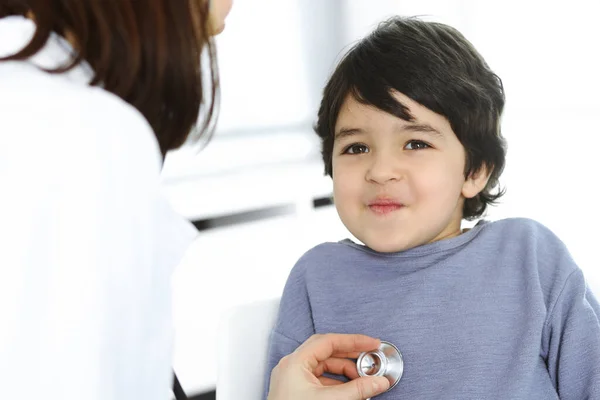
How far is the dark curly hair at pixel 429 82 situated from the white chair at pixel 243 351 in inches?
12.5

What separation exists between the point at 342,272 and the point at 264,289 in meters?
1.16

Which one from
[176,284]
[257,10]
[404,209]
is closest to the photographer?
[404,209]

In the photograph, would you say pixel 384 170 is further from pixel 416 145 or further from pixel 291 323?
pixel 291 323

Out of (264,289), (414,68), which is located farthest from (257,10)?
(414,68)

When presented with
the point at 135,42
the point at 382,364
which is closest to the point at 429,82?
the point at 382,364

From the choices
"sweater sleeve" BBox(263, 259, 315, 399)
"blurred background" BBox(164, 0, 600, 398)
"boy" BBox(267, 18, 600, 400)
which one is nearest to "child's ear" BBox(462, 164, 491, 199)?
"boy" BBox(267, 18, 600, 400)

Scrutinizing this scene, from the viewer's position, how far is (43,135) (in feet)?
1.83

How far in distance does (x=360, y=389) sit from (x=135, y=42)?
542 millimetres

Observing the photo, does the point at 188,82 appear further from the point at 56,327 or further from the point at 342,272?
the point at 342,272

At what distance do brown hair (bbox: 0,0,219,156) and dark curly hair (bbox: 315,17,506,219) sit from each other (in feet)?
1.66

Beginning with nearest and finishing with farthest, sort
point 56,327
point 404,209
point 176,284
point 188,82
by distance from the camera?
1. point 56,327
2. point 188,82
3. point 404,209
4. point 176,284

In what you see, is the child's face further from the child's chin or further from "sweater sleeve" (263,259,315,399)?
"sweater sleeve" (263,259,315,399)

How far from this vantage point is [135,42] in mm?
635

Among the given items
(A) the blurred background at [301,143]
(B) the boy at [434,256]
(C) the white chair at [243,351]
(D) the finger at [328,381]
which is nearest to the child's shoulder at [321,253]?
(B) the boy at [434,256]
